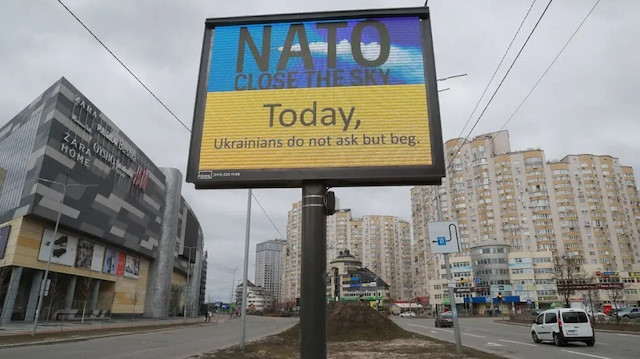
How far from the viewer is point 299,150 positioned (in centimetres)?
734

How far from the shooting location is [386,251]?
503 feet

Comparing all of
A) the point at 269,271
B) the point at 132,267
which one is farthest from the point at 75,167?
the point at 269,271

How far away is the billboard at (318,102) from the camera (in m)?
7.28

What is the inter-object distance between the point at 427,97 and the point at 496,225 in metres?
109

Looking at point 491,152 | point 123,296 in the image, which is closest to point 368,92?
point 123,296

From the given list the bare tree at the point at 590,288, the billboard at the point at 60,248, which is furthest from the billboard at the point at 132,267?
the bare tree at the point at 590,288

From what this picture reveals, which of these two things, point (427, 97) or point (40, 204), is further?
point (40, 204)

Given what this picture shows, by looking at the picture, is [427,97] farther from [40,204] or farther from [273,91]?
[40,204]

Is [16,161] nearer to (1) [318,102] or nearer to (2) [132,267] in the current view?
(2) [132,267]

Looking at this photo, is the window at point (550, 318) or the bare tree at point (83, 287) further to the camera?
the bare tree at point (83, 287)

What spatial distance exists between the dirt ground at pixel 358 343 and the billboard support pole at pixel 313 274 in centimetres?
903

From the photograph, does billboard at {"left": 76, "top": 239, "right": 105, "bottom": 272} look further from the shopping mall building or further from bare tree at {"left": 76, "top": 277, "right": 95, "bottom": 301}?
bare tree at {"left": 76, "top": 277, "right": 95, "bottom": 301}

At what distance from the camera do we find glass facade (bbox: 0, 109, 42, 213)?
40594 millimetres

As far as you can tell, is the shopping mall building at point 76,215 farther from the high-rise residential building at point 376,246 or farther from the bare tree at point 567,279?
the high-rise residential building at point 376,246
